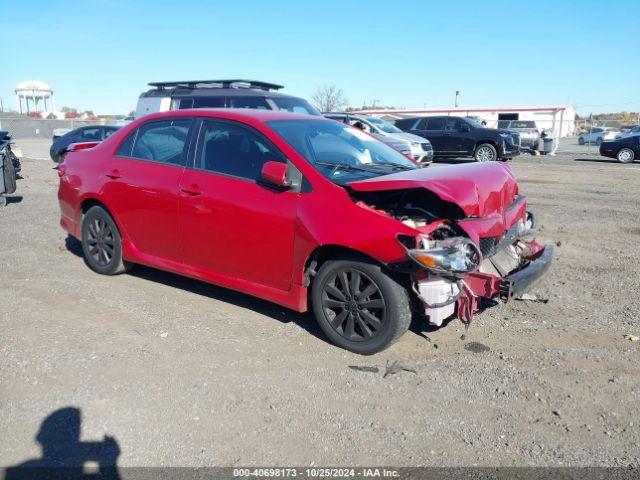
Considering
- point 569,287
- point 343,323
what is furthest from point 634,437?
point 569,287

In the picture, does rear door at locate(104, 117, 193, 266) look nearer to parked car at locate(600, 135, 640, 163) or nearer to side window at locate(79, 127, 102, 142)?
side window at locate(79, 127, 102, 142)

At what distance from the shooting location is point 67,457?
302 cm

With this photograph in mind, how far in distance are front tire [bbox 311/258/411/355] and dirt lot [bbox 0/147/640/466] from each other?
0.15 metres

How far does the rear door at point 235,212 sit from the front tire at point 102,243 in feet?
3.72

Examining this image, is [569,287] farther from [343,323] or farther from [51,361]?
[51,361]

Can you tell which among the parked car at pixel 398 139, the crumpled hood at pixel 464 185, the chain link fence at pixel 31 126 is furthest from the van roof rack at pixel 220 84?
the chain link fence at pixel 31 126

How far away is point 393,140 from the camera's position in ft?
55.2

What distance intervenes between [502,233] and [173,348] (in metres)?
2.72

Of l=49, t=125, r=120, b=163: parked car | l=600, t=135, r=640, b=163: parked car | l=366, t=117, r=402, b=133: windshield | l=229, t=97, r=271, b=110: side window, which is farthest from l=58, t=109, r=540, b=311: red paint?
l=600, t=135, r=640, b=163: parked car

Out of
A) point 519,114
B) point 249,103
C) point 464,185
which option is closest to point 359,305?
point 464,185

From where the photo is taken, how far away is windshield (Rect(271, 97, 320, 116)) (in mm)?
11336

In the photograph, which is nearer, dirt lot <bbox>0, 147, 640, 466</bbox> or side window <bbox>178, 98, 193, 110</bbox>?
dirt lot <bbox>0, 147, 640, 466</bbox>

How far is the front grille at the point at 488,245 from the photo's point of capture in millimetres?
4262

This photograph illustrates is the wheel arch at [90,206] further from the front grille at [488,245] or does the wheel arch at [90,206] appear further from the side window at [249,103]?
the side window at [249,103]
